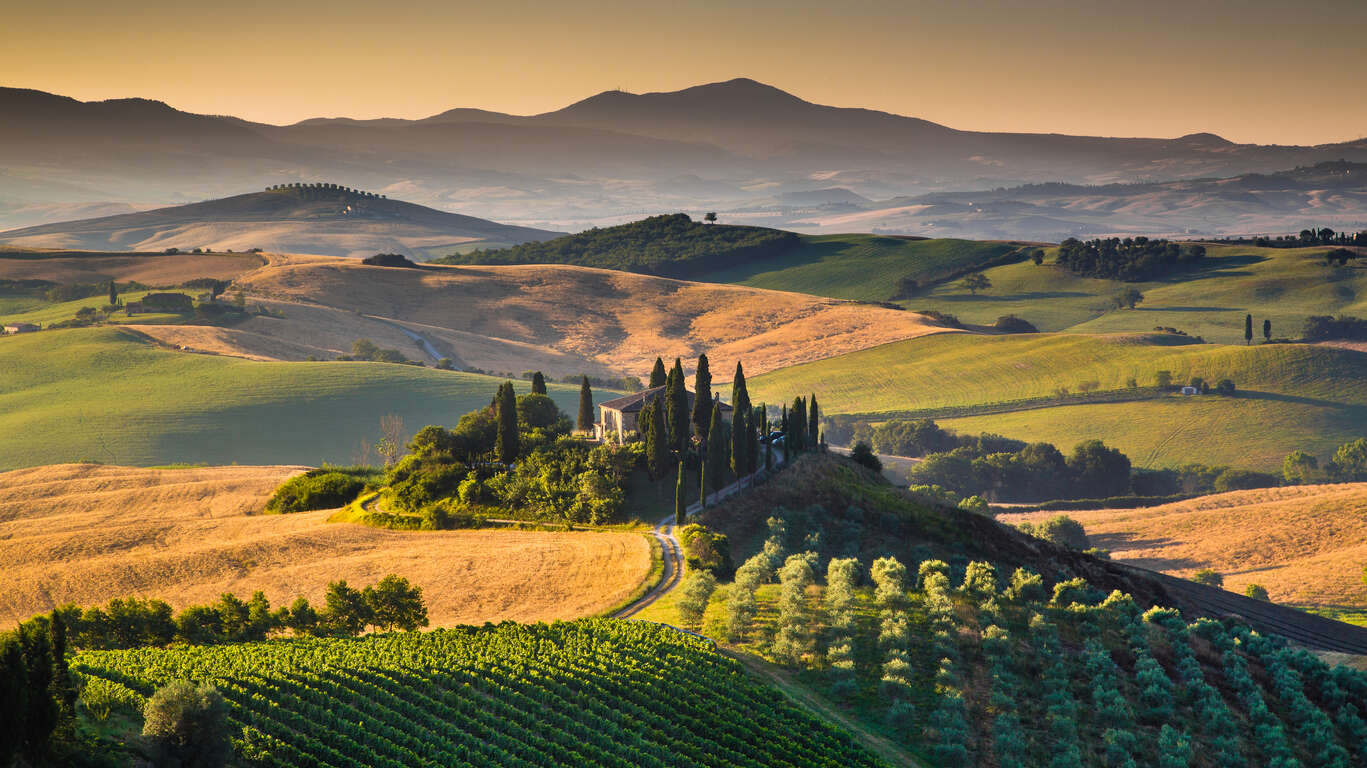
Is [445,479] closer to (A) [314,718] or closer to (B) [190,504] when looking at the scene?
(B) [190,504]

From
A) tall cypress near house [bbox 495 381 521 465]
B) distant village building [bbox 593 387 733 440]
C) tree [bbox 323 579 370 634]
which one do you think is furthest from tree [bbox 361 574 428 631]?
distant village building [bbox 593 387 733 440]

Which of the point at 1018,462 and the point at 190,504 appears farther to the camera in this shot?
the point at 1018,462

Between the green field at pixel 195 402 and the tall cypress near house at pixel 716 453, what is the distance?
56.3 meters

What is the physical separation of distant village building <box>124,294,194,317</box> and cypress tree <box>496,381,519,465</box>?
130 m

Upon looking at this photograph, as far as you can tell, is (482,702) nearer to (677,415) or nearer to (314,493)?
(677,415)

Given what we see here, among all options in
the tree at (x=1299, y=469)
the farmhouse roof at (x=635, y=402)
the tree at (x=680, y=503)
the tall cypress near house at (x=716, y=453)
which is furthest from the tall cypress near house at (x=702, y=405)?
the tree at (x=1299, y=469)

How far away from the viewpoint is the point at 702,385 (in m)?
85.8

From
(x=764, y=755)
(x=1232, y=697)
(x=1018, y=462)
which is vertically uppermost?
(x=764, y=755)

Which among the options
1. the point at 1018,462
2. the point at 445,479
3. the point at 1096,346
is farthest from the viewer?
the point at 1096,346

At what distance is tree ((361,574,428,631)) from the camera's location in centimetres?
5072

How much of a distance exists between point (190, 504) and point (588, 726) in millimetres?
59069

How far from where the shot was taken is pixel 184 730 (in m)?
26.2

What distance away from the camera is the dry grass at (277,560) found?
5822cm

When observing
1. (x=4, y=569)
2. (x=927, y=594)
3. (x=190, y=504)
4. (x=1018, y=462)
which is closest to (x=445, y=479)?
(x=190, y=504)
